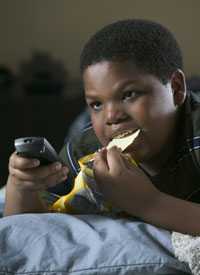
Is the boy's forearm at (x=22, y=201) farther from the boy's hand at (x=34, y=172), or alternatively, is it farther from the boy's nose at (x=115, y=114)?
the boy's nose at (x=115, y=114)

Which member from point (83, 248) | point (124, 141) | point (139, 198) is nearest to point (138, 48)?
point (124, 141)

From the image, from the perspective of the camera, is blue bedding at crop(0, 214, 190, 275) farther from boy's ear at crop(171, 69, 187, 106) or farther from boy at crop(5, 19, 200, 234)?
boy's ear at crop(171, 69, 187, 106)

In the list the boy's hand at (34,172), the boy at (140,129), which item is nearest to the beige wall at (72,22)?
the boy at (140,129)

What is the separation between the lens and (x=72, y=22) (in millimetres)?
2875

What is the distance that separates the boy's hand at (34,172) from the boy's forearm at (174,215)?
0.17 meters

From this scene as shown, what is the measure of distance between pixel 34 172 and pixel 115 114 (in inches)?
7.0

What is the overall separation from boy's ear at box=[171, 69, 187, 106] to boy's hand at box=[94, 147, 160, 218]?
0.23 metres

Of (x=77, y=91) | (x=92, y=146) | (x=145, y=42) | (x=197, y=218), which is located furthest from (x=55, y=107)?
(x=197, y=218)

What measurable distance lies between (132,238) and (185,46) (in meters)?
2.11

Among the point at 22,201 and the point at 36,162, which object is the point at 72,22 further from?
the point at 36,162

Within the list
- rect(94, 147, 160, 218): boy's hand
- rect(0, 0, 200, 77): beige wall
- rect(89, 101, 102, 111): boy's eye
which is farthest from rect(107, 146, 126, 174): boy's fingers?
rect(0, 0, 200, 77): beige wall

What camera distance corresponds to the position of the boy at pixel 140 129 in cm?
92

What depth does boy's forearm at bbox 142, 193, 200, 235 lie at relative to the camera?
89 centimetres

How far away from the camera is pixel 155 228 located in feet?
2.82
